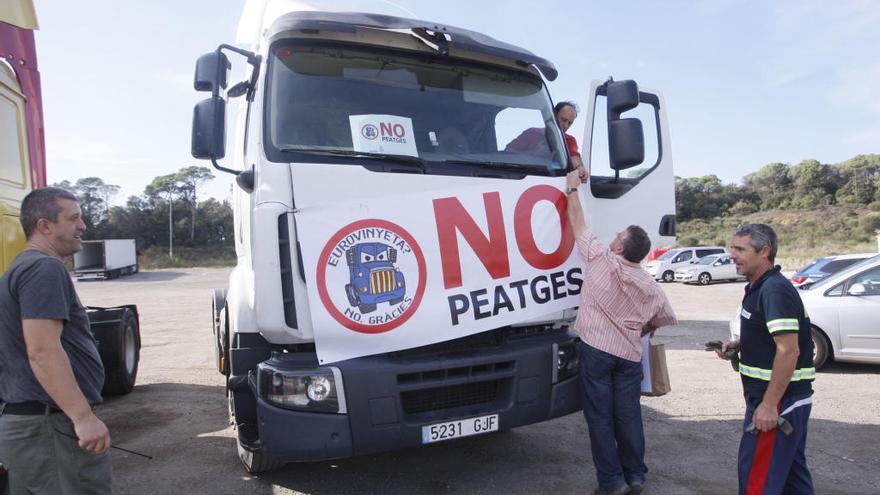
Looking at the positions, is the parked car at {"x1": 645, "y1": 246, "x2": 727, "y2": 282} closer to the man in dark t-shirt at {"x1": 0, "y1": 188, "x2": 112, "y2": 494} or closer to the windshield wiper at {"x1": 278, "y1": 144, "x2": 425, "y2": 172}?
the windshield wiper at {"x1": 278, "y1": 144, "x2": 425, "y2": 172}

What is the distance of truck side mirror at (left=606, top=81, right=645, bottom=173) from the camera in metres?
3.86

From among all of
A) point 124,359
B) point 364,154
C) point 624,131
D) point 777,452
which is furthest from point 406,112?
point 124,359

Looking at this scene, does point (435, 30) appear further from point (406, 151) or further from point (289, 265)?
point (289, 265)

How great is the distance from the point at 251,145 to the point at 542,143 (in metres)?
1.92

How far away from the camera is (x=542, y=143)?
397 centimetres

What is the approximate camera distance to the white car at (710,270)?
966 inches

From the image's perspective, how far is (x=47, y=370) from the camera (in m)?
2.16

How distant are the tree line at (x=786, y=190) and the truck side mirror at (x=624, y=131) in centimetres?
6154

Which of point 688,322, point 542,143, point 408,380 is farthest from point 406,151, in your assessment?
point 688,322

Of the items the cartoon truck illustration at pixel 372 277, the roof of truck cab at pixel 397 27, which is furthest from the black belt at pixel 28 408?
the roof of truck cab at pixel 397 27

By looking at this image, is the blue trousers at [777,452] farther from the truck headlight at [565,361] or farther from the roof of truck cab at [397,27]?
the roof of truck cab at [397,27]

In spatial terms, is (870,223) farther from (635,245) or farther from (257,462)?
(257,462)

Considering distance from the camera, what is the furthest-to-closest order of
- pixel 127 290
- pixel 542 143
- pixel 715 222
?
pixel 715 222 < pixel 127 290 < pixel 542 143

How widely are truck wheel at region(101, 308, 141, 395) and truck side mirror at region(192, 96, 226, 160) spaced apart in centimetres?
397
